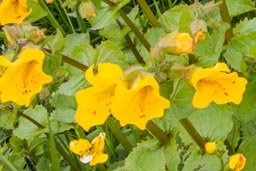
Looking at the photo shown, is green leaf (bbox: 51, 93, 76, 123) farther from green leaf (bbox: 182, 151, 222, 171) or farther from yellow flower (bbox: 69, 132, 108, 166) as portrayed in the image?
green leaf (bbox: 182, 151, 222, 171)

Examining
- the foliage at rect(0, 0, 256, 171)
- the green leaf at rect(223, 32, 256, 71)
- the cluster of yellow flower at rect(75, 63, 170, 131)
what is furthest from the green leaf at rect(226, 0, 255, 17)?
the cluster of yellow flower at rect(75, 63, 170, 131)

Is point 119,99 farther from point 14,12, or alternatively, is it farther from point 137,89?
point 14,12

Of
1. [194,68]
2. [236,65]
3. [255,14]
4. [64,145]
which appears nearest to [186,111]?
[194,68]

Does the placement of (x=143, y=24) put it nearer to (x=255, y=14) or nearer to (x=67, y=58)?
(x=255, y=14)

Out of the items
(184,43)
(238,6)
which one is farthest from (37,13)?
(184,43)

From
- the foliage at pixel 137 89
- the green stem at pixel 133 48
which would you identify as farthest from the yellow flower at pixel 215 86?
the green stem at pixel 133 48

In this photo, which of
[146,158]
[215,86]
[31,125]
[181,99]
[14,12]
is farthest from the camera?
[31,125]
